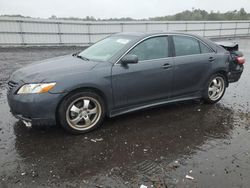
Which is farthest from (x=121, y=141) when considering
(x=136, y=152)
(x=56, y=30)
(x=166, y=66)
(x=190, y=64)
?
(x=56, y=30)

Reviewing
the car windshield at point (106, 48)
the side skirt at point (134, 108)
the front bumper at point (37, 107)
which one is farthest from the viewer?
the car windshield at point (106, 48)

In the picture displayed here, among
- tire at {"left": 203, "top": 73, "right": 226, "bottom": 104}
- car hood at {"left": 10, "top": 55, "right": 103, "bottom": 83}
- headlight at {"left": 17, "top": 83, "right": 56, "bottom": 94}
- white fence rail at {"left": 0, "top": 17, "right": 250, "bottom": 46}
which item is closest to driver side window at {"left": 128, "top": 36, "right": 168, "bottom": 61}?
car hood at {"left": 10, "top": 55, "right": 103, "bottom": 83}

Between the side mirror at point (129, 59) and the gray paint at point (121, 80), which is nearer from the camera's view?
the gray paint at point (121, 80)

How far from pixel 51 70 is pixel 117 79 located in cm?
108

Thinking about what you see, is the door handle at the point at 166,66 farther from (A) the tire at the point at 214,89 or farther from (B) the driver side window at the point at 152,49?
(A) the tire at the point at 214,89

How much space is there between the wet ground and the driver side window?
1.19 meters

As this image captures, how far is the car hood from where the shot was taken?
145 inches

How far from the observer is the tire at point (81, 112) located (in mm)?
3732

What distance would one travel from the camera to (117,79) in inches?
159

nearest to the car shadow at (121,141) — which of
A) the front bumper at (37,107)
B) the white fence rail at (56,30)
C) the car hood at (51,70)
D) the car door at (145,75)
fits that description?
the front bumper at (37,107)

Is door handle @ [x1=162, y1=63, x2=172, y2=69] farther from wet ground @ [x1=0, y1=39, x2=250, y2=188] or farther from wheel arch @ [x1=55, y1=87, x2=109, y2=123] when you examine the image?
wheel arch @ [x1=55, y1=87, x2=109, y2=123]

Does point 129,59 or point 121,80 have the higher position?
point 129,59

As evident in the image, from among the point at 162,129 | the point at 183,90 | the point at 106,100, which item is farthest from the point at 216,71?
the point at 106,100

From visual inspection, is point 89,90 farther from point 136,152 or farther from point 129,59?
point 136,152
